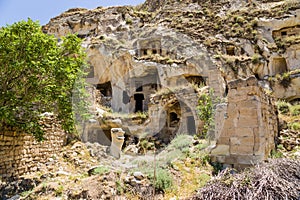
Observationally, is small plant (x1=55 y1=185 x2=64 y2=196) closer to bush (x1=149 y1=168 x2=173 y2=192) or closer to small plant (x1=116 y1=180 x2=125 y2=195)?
small plant (x1=116 y1=180 x2=125 y2=195)

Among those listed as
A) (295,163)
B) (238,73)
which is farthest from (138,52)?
(295,163)

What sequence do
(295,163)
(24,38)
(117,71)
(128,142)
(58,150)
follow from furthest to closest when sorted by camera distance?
1. (117,71)
2. (128,142)
3. (58,150)
4. (24,38)
5. (295,163)

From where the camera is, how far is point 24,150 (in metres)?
6.60

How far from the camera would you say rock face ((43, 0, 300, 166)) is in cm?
1396

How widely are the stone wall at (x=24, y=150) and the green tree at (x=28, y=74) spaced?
56 cm

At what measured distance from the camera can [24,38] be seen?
17.6ft

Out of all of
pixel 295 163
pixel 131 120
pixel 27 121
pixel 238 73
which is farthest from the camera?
pixel 238 73

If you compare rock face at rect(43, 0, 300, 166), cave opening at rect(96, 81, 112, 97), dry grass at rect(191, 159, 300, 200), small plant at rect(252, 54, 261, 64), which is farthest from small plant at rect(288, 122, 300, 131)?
cave opening at rect(96, 81, 112, 97)

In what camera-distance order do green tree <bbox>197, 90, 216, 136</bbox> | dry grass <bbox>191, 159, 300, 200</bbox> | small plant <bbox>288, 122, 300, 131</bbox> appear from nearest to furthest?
dry grass <bbox>191, 159, 300, 200</bbox> → small plant <bbox>288, 122, 300, 131</bbox> → green tree <bbox>197, 90, 216, 136</bbox>

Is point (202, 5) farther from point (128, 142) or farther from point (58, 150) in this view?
point (58, 150)

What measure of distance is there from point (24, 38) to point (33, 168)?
13.0ft

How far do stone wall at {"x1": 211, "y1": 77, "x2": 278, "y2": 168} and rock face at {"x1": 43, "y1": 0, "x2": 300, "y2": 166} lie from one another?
5980 millimetres

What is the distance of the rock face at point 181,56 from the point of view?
14.0m

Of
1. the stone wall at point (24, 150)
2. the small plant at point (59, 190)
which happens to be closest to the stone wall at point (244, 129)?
the small plant at point (59, 190)
